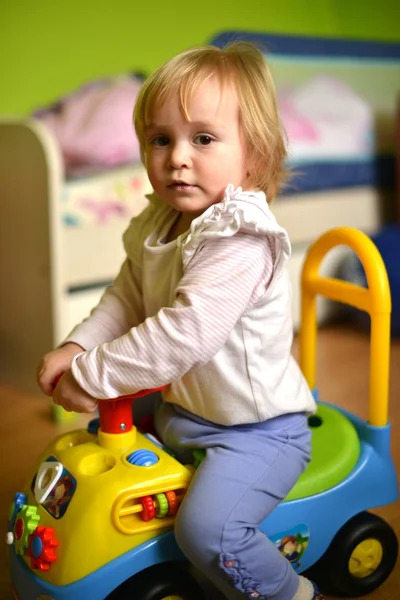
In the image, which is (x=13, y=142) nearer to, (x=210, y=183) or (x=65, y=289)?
(x=65, y=289)

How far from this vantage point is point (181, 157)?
0.84 meters

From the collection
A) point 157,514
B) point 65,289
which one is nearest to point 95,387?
point 157,514

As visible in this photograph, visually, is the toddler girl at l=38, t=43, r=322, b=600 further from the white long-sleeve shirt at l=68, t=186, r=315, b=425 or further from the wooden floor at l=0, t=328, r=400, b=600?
the wooden floor at l=0, t=328, r=400, b=600

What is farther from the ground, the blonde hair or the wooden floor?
the blonde hair

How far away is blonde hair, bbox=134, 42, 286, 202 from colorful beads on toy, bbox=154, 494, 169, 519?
0.41 m

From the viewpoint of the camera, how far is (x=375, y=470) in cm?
99

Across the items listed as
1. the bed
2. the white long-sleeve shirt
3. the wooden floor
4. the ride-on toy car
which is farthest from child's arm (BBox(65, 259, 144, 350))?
the bed

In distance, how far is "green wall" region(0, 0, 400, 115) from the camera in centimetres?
202

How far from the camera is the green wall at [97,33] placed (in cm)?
202

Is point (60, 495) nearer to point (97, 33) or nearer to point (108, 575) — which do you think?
point (108, 575)

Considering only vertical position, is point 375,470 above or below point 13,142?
below

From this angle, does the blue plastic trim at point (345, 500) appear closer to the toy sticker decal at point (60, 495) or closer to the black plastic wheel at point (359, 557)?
the black plastic wheel at point (359, 557)

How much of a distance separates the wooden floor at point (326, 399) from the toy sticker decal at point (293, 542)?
17cm

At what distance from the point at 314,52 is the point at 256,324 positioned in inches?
75.5
